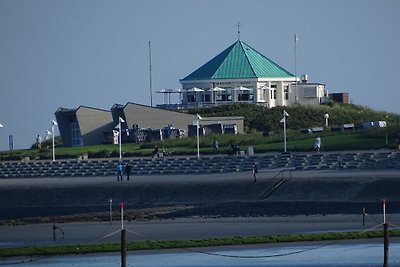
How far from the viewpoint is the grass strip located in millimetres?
45094

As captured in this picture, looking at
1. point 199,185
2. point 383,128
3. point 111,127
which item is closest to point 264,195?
point 199,185

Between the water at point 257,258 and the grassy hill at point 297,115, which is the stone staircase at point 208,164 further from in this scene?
the water at point 257,258

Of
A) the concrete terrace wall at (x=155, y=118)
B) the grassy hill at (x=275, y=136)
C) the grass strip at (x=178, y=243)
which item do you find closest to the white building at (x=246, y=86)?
the grassy hill at (x=275, y=136)

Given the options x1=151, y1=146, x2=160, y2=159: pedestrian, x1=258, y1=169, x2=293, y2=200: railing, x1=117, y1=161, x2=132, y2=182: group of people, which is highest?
x1=151, y1=146, x2=160, y2=159: pedestrian

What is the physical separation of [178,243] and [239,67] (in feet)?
228

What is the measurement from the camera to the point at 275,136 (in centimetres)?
9256

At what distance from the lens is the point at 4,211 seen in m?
66.2

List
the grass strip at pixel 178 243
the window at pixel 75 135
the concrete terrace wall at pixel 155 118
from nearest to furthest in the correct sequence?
the grass strip at pixel 178 243, the concrete terrace wall at pixel 155 118, the window at pixel 75 135

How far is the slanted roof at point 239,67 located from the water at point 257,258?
67395 millimetres

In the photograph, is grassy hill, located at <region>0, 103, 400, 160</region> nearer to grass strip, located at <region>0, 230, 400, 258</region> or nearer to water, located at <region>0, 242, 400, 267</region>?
grass strip, located at <region>0, 230, 400, 258</region>

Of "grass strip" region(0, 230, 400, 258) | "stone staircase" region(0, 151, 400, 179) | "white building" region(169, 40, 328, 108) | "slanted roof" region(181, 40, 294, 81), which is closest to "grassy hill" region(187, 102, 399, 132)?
"white building" region(169, 40, 328, 108)

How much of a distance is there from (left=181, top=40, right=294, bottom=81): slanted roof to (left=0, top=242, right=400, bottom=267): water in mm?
67395

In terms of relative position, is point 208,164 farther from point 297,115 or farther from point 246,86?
point 246,86

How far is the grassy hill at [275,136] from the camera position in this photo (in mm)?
82375
